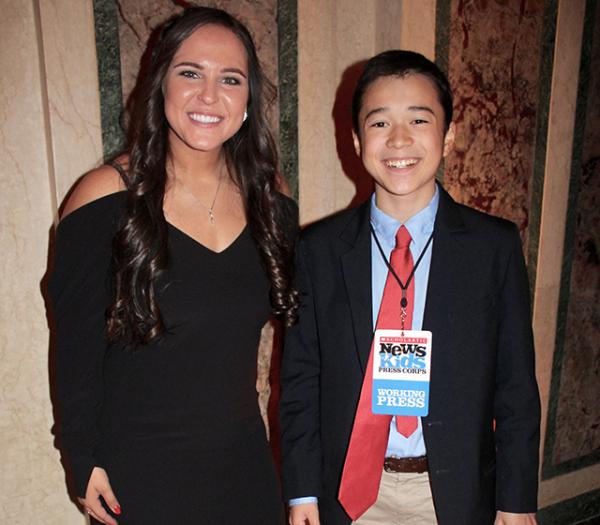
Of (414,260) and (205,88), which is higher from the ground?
(205,88)

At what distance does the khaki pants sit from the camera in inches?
64.0

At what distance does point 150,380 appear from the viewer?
5.28ft

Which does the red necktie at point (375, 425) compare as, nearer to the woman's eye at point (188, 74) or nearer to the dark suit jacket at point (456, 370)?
the dark suit jacket at point (456, 370)

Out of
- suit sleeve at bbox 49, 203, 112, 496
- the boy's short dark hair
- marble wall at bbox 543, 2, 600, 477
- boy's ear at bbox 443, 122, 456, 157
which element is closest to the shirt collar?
boy's ear at bbox 443, 122, 456, 157

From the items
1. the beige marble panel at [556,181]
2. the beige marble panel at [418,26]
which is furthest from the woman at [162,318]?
the beige marble panel at [556,181]

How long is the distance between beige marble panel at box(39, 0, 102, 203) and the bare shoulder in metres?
0.62

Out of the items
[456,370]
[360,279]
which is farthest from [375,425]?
[360,279]

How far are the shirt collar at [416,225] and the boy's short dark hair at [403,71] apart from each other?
9.8 inches

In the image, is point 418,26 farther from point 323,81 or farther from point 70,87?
point 70,87

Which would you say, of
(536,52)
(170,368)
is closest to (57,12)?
(170,368)

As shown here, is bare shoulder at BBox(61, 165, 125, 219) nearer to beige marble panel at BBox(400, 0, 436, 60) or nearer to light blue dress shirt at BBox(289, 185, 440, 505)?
light blue dress shirt at BBox(289, 185, 440, 505)

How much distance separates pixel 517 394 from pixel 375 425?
412 millimetres

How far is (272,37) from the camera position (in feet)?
8.04

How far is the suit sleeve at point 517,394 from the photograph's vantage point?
1.59 m
